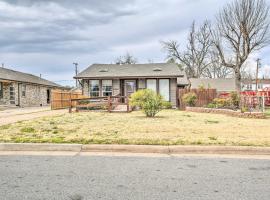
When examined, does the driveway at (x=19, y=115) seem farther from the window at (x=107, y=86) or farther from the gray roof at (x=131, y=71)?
the gray roof at (x=131, y=71)

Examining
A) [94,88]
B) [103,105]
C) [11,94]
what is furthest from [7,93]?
[103,105]

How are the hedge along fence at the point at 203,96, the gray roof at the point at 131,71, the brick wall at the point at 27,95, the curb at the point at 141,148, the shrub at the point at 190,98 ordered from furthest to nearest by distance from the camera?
the brick wall at the point at 27,95 < the gray roof at the point at 131,71 < the hedge along fence at the point at 203,96 < the shrub at the point at 190,98 < the curb at the point at 141,148

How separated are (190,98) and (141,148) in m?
16.1

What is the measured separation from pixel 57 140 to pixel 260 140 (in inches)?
197

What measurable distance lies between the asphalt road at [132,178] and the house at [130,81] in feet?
68.1

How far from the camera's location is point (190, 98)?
Result: 73.5ft

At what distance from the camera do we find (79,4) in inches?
566

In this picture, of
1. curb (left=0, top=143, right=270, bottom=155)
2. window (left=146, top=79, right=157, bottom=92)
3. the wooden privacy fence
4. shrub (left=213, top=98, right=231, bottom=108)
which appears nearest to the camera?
curb (left=0, top=143, right=270, bottom=155)

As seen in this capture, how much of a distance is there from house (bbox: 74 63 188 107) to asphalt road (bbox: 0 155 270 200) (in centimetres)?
2075

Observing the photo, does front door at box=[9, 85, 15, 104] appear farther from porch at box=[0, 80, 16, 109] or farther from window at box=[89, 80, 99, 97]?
window at box=[89, 80, 99, 97]

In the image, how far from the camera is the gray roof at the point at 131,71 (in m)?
26.8

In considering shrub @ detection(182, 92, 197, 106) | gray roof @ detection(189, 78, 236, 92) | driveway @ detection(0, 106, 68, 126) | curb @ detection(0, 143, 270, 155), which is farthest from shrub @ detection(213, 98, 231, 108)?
gray roof @ detection(189, 78, 236, 92)

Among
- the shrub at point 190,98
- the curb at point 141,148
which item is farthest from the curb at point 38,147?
the shrub at point 190,98

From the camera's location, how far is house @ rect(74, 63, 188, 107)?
88.0 ft
